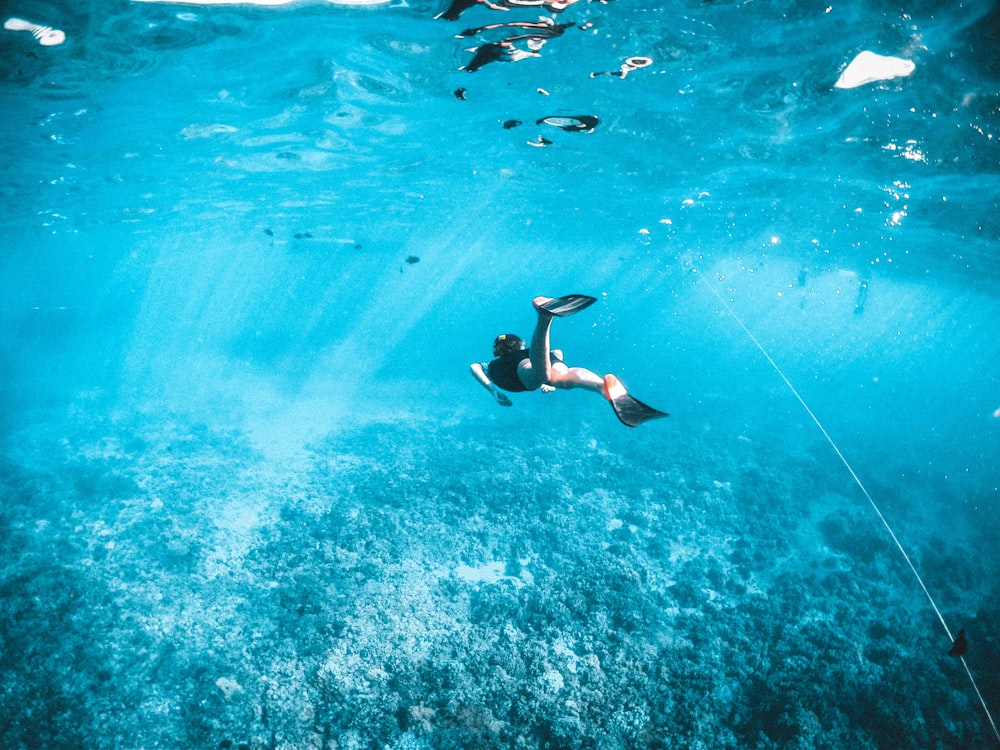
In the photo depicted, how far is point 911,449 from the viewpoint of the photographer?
22.5 meters

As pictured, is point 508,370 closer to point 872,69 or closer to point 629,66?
point 629,66

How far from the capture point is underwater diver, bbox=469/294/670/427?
554cm

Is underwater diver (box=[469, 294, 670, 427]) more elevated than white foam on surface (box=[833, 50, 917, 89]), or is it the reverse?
white foam on surface (box=[833, 50, 917, 89])

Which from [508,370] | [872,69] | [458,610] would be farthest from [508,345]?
[872,69]

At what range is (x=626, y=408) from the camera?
5473 mm

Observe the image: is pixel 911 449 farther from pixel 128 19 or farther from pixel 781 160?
pixel 128 19

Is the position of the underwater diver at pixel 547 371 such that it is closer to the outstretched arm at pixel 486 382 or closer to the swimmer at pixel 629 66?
the outstretched arm at pixel 486 382

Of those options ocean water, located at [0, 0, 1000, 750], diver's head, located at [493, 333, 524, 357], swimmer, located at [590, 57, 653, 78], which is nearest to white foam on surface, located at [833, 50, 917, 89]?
ocean water, located at [0, 0, 1000, 750]

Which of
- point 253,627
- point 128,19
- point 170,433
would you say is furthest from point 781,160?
point 170,433

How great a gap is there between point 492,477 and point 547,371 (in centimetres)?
944

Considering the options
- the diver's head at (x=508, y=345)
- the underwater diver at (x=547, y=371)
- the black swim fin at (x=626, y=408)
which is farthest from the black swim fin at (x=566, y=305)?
the diver's head at (x=508, y=345)

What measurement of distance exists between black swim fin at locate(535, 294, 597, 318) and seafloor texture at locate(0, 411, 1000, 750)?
6590 millimetres

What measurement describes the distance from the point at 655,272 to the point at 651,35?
60.9 meters

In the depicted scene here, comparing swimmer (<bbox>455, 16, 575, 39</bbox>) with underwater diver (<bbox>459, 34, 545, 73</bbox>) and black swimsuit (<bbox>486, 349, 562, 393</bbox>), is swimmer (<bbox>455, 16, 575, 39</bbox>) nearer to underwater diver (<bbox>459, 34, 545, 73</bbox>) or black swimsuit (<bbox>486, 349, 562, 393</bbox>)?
underwater diver (<bbox>459, 34, 545, 73</bbox>)
